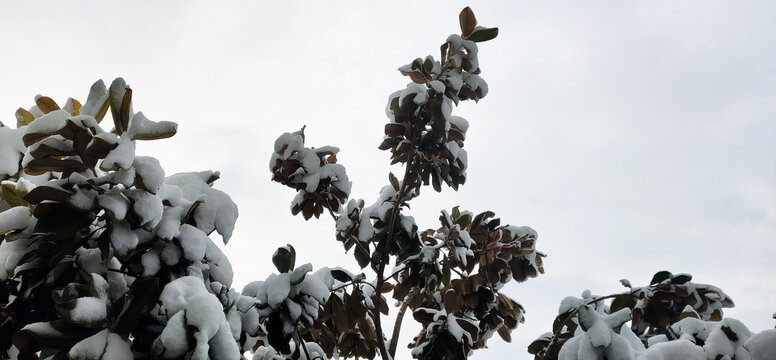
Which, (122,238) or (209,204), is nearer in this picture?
(122,238)

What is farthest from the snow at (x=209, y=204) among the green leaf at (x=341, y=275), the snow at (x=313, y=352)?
the snow at (x=313, y=352)

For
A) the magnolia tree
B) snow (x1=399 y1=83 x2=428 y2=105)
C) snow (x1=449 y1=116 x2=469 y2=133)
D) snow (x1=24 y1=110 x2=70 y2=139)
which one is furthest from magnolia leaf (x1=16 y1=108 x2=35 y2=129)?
snow (x1=449 y1=116 x2=469 y2=133)

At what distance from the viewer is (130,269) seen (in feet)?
4.19

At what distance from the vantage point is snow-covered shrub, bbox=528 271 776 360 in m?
1.24

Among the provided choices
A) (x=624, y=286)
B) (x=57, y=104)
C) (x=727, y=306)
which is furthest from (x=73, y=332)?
(x=727, y=306)

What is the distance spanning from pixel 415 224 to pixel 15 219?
68.4 inches

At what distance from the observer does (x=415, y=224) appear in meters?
2.62

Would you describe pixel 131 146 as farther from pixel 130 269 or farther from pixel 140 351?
pixel 140 351

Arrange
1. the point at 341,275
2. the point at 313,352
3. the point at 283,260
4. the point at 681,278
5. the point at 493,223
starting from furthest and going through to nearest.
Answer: the point at 493,223 → the point at 313,352 → the point at 341,275 → the point at 681,278 → the point at 283,260

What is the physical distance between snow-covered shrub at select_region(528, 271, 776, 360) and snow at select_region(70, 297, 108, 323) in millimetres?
1110

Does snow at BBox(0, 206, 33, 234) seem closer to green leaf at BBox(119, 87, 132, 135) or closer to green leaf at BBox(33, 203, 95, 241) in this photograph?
green leaf at BBox(33, 203, 95, 241)

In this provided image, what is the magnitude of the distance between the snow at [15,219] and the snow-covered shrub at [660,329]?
140 cm

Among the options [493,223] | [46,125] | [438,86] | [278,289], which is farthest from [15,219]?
[493,223]

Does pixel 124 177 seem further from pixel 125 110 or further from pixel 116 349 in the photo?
pixel 116 349
